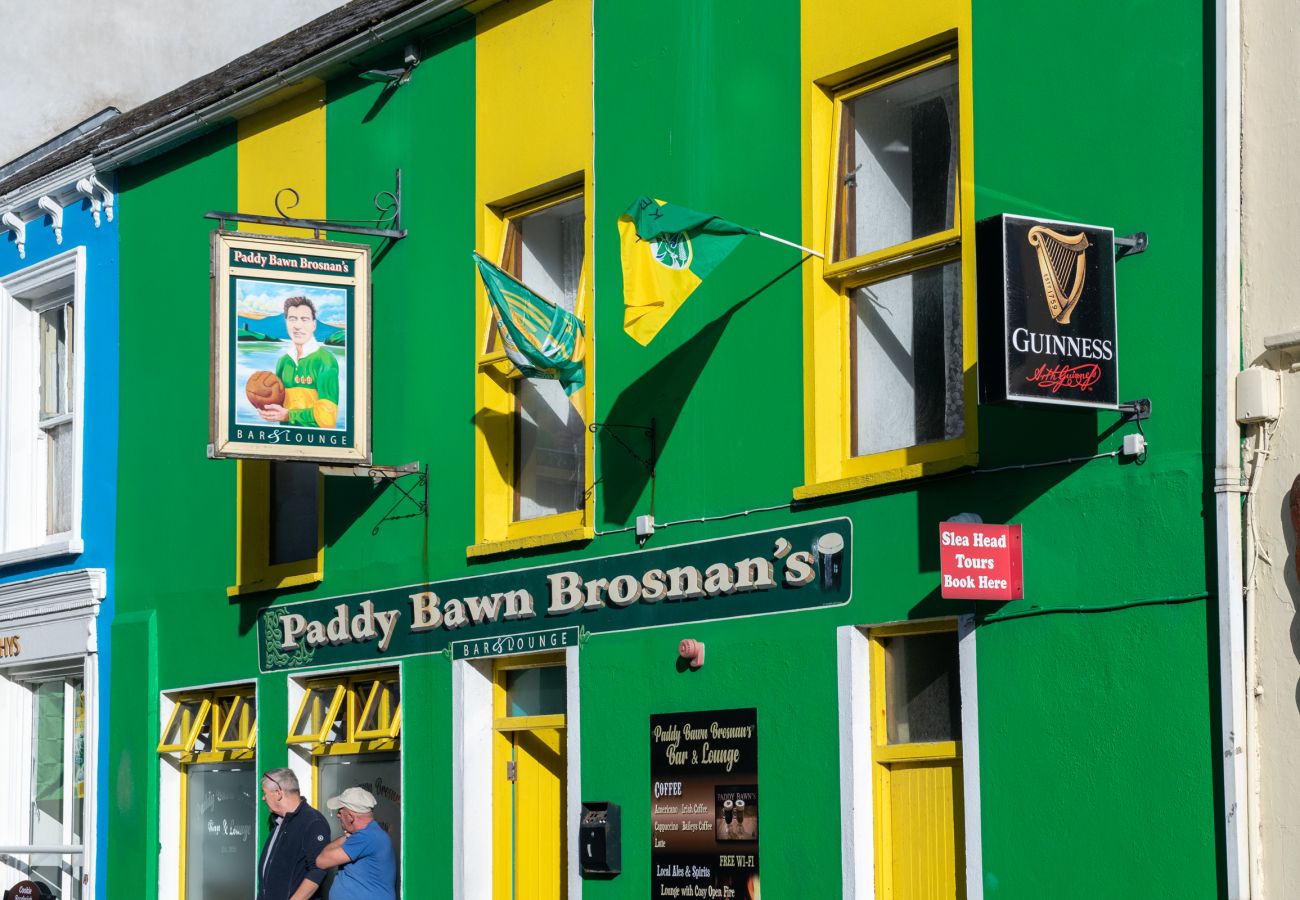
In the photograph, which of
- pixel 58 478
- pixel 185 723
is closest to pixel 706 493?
pixel 185 723

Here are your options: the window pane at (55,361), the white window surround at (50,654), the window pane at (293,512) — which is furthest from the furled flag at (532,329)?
the window pane at (55,361)

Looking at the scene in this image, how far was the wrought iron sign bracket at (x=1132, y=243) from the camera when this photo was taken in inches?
384

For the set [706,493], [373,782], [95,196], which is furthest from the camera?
[95,196]

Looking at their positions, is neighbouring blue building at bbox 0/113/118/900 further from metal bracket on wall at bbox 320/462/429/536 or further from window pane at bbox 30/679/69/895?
metal bracket on wall at bbox 320/462/429/536

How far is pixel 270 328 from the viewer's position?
46.3 ft

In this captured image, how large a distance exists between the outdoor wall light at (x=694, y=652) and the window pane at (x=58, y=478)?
28.2 feet

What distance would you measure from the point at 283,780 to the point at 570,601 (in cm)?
255

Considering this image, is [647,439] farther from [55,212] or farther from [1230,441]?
[55,212]

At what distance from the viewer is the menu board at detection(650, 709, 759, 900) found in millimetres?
11633

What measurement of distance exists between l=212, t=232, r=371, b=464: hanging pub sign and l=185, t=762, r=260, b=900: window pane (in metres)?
3.36

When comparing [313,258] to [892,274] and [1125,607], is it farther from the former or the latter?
[1125,607]

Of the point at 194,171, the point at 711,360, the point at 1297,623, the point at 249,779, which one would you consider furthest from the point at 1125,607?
the point at 194,171

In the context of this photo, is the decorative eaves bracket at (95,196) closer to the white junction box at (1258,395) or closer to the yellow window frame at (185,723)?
the yellow window frame at (185,723)

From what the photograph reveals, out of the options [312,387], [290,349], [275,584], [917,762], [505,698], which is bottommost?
[917,762]
